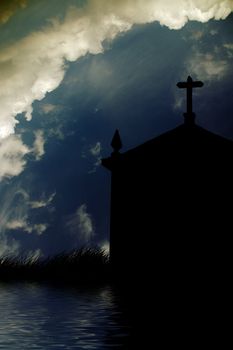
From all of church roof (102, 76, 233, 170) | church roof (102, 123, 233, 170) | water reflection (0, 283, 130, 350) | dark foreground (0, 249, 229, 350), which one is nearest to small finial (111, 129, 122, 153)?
church roof (102, 76, 233, 170)

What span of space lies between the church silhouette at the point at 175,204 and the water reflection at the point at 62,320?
532 cm

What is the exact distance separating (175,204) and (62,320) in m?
11.2

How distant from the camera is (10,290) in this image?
15.2 m

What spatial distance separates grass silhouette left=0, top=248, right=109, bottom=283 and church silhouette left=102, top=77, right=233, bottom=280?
0.91 meters

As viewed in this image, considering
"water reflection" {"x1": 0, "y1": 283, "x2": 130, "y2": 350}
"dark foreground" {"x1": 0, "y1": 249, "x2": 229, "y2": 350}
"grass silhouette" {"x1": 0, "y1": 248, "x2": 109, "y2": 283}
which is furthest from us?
"grass silhouette" {"x1": 0, "y1": 248, "x2": 109, "y2": 283}

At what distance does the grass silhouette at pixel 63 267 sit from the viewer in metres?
19.4

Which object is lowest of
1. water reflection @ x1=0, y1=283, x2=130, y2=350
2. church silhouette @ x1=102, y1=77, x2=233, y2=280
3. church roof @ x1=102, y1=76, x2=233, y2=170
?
water reflection @ x1=0, y1=283, x2=130, y2=350

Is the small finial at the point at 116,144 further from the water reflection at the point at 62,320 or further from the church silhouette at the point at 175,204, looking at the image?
the water reflection at the point at 62,320

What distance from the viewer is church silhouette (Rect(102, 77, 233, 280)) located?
1950 centimetres

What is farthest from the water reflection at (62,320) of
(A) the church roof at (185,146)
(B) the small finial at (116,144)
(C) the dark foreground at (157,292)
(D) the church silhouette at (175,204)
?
(B) the small finial at (116,144)

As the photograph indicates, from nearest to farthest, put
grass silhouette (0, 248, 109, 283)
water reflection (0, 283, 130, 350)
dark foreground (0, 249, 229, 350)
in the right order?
water reflection (0, 283, 130, 350) → dark foreground (0, 249, 229, 350) → grass silhouette (0, 248, 109, 283)

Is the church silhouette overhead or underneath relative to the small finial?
underneath

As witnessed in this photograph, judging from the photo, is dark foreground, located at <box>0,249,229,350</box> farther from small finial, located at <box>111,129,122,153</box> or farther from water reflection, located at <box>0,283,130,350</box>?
small finial, located at <box>111,129,122,153</box>

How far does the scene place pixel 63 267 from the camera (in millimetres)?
19719
